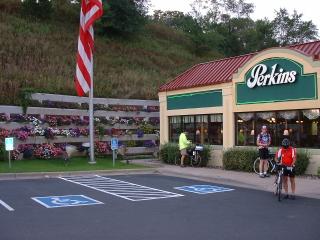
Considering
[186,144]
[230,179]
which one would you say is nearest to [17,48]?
[186,144]

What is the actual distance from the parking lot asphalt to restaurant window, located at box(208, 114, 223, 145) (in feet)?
23.6

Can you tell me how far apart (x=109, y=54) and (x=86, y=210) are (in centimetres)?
3170

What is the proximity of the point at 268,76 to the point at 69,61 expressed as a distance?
777 inches

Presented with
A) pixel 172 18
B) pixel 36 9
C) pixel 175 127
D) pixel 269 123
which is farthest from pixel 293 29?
pixel 269 123

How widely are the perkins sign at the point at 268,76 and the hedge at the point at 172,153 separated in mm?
3753

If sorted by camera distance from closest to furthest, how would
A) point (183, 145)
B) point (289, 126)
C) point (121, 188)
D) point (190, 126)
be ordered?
point (121, 188)
point (289, 126)
point (183, 145)
point (190, 126)

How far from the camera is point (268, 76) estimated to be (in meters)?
20.0

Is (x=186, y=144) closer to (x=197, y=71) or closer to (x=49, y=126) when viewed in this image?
(x=197, y=71)

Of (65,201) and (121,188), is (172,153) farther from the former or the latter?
(65,201)

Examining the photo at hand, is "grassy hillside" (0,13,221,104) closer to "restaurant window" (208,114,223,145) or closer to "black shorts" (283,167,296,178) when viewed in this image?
"restaurant window" (208,114,223,145)

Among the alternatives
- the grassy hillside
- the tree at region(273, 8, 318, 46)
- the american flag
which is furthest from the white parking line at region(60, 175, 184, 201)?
the tree at region(273, 8, 318, 46)

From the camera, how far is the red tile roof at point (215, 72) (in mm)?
20266

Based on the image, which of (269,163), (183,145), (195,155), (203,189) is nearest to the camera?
(203,189)

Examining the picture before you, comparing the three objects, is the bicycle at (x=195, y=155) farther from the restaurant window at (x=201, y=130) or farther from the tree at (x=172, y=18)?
the tree at (x=172, y=18)
